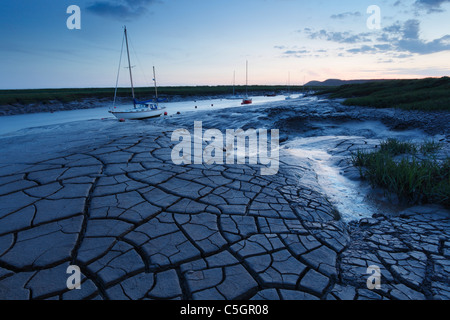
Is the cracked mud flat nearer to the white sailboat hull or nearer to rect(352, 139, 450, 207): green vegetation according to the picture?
rect(352, 139, 450, 207): green vegetation

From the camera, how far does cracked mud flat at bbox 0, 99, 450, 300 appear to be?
5.74 ft

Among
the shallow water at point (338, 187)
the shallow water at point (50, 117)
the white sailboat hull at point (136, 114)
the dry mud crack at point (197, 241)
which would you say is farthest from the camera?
the shallow water at point (50, 117)

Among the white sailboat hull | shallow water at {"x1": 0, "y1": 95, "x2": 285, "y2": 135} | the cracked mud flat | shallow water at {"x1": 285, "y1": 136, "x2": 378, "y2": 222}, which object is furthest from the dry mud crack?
shallow water at {"x1": 0, "y1": 95, "x2": 285, "y2": 135}

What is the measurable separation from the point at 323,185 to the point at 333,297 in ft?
8.91

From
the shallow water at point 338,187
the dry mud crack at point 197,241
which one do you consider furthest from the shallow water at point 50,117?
the shallow water at point 338,187

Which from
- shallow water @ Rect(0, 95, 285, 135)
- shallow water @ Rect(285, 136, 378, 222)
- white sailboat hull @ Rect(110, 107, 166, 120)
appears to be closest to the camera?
shallow water @ Rect(285, 136, 378, 222)

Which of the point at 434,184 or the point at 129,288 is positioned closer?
the point at 129,288

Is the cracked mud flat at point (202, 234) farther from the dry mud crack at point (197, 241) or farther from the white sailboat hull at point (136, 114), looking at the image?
the white sailboat hull at point (136, 114)

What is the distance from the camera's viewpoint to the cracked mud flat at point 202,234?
175 centimetres
